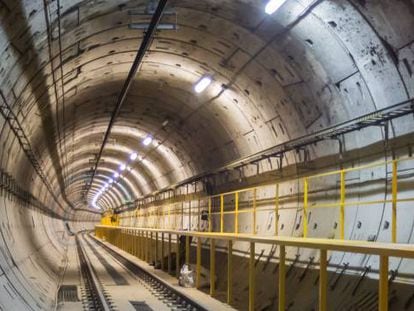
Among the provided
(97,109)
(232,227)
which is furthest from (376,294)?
(97,109)

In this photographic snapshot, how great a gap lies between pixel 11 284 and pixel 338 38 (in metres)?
6.46

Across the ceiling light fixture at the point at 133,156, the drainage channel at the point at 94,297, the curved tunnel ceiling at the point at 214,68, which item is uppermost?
the ceiling light fixture at the point at 133,156

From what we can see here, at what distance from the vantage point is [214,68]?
45.0 ft

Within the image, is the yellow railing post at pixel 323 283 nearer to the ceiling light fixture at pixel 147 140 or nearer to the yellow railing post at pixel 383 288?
the yellow railing post at pixel 383 288

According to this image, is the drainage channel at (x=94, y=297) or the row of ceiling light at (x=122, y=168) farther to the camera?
the row of ceiling light at (x=122, y=168)

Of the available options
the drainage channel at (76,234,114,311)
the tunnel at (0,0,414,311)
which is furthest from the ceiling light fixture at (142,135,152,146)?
the drainage channel at (76,234,114,311)

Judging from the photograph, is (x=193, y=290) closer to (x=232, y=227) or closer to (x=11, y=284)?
(x=232, y=227)

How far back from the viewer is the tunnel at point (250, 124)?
8.46m

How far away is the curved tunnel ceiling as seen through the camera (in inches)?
336

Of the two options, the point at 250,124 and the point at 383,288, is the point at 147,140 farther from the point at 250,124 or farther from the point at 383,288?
the point at 383,288

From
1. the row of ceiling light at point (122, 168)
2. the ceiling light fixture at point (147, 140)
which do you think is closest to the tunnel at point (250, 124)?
the ceiling light fixture at point (147, 140)

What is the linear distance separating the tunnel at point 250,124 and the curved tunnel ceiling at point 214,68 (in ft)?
0.13

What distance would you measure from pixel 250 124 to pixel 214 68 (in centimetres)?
167

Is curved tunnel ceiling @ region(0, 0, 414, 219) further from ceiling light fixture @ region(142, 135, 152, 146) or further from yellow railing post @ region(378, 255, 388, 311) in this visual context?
ceiling light fixture @ region(142, 135, 152, 146)
